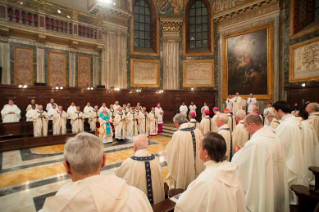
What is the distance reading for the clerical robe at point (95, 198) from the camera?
99 cm

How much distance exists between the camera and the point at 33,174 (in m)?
5.60

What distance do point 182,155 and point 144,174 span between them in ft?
5.35

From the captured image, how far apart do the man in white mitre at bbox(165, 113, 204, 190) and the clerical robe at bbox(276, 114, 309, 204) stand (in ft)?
5.49

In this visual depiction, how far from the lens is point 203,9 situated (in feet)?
59.2

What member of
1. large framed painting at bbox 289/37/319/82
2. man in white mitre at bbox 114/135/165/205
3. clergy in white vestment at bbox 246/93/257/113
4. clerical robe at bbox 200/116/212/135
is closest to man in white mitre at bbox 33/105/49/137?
clerical robe at bbox 200/116/212/135

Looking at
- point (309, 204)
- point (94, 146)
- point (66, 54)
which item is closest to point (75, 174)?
point (94, 146)

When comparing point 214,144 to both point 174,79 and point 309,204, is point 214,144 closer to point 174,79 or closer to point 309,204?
point 309,204

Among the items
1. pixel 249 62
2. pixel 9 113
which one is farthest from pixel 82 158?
pixel 249 62

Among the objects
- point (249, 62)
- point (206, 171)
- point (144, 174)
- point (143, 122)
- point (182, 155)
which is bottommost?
point (143, 122)

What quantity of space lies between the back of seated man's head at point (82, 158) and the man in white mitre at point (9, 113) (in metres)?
11.3

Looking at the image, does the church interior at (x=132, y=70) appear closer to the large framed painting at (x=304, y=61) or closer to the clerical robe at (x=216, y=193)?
the large framed painting at (x=304, y=61)

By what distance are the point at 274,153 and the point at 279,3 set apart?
570 inches

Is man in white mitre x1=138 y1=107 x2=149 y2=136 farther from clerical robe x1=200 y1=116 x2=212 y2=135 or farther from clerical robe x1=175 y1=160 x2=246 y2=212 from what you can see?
clerical robe x1=175 y1=160 x2=246 y2=212

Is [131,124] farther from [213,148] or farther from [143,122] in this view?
[213,148]
